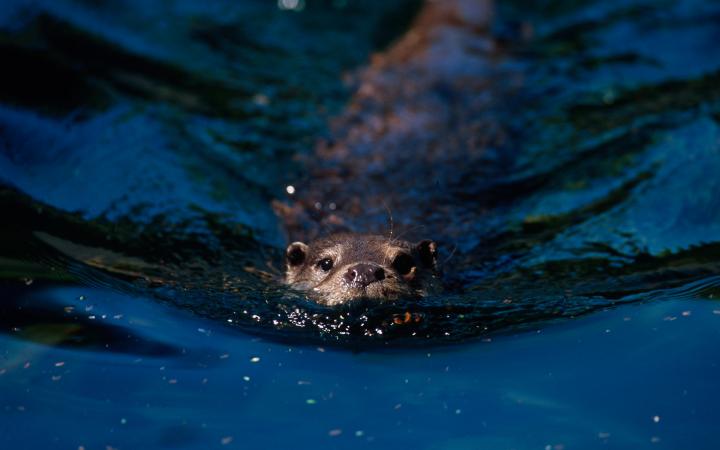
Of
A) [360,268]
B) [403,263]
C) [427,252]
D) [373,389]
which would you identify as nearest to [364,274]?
[360,268]

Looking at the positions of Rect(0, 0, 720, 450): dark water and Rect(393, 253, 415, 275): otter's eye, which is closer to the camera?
Rect(0, 0, 720, 450): dark water

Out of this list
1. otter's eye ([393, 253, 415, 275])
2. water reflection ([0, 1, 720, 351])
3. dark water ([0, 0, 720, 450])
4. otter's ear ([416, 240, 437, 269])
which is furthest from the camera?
otter's ear ([416, 240, 437, 269])

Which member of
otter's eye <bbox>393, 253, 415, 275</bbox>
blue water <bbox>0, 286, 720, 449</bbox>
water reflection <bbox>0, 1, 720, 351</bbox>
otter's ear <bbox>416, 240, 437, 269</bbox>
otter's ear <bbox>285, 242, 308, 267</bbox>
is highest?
water reflection <bbox>0, 1, 720, 351</bbox>

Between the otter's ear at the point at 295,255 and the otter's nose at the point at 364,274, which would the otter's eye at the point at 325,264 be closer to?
the otter's ear at the point at 295,255

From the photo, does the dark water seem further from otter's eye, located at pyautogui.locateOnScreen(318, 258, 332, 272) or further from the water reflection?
otter's eye, located at pyautogui.locateOnScreen(318, 258, 332, 272)

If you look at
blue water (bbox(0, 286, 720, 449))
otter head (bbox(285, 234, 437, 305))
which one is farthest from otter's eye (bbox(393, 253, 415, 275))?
blue water (bbox(0, 286, 720, 449))

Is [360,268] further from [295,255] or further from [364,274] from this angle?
[295,255]
